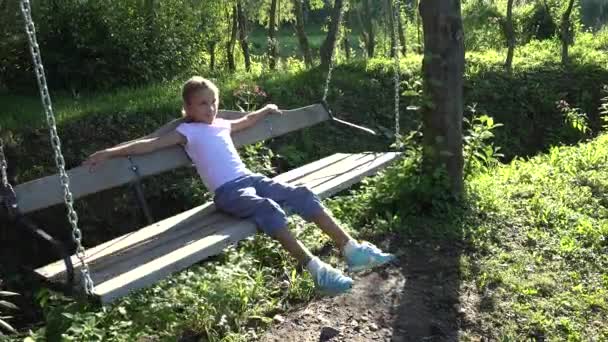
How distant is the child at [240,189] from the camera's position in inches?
147

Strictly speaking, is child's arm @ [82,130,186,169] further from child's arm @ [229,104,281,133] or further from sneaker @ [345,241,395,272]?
sneaker @ [345,241,395,272]

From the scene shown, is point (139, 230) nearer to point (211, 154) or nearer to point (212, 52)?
point (211, 154)

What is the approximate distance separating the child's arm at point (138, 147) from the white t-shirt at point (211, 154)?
2.1 inches

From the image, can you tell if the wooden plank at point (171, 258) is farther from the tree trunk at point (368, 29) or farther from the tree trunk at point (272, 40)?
the tree trunk at point (368, 29)

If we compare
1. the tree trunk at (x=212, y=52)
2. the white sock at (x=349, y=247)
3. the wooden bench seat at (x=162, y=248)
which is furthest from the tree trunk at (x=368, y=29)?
the white sock at (x=349, y=247)

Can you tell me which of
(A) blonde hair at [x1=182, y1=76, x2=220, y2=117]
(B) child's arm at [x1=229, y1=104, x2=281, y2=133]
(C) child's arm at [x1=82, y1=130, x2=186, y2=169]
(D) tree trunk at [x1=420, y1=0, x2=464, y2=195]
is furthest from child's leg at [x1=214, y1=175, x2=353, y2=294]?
(D) tree trunk at [x1=420, y1=0, x2=464, y2=195]

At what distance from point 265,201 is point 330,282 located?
24.4 inches

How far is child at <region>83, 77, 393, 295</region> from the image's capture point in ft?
12.3

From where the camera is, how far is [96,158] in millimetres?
3834

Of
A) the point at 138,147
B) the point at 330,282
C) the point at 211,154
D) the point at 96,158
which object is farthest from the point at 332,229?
the point at 96,158

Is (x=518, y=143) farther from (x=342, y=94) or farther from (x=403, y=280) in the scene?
(x=403, y=280)

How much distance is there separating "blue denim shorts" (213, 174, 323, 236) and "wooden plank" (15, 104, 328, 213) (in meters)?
0.48

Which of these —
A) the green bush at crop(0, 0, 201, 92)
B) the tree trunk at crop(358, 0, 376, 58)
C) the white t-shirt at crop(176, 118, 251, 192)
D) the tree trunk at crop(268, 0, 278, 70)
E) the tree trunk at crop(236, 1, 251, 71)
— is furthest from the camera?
the tree trunk at crop(358, 0, 376, 58)

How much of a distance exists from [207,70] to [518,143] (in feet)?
14.3
